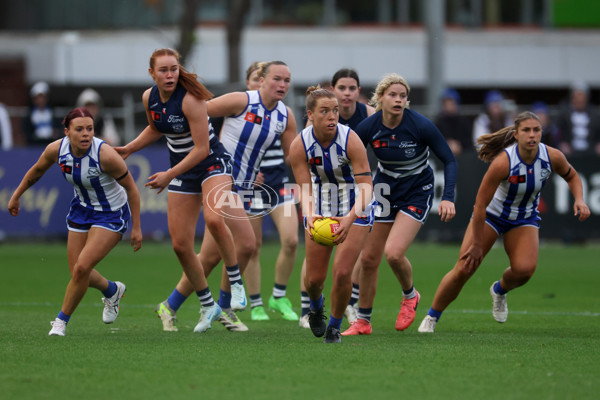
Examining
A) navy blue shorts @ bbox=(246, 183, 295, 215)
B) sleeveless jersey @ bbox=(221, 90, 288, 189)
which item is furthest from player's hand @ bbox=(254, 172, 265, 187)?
sleeveless jersey @ bbox=(221, 90, 288, 189)

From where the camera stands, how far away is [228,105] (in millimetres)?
9516

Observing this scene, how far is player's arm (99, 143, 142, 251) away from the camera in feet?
27.6

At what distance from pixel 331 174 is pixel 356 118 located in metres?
1.55

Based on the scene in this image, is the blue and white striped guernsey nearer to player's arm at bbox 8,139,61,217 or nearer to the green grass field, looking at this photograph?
the green grass field

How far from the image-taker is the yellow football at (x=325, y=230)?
A: 7730mm

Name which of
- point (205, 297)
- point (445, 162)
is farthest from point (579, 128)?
point (205, 297)

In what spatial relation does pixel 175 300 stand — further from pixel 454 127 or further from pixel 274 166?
pixel 454 127

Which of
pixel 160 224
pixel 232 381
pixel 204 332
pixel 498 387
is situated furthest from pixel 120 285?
pixel 160 224

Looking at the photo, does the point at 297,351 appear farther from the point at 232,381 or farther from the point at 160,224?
the point at 160,224

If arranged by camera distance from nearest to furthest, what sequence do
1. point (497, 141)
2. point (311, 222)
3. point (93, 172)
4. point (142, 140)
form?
1. point (311, 222)
2. point (93, 172)
3. point (497, 141)
4. point (142, 140)

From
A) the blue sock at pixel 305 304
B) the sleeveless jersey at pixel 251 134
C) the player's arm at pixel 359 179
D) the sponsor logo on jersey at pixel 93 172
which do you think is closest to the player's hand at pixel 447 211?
the player's arm at pixel 359 179

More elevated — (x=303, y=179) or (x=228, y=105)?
(x=228, y=105)

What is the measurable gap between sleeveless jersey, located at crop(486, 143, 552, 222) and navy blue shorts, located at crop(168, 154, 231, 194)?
243 centimetres

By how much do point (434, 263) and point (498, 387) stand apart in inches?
377
